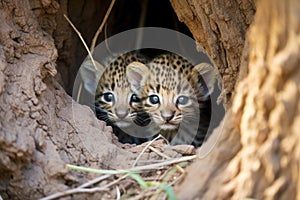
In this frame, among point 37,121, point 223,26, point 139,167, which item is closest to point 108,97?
point 223,26

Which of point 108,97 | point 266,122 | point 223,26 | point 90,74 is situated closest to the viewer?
point 266,122

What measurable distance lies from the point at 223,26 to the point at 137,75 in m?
1.37

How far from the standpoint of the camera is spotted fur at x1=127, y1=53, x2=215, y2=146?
513 cm

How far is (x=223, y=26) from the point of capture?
4.13 meters

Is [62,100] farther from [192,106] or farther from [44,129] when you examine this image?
[192,106]

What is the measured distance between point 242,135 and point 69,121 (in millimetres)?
1402

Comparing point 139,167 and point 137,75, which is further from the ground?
point 137,75

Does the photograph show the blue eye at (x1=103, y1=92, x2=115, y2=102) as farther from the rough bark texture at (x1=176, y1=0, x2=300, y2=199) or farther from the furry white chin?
the rough bark texture at (x1=176, y1=0, x2=300, y2=199)

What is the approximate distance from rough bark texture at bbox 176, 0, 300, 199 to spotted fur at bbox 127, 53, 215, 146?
2.11m

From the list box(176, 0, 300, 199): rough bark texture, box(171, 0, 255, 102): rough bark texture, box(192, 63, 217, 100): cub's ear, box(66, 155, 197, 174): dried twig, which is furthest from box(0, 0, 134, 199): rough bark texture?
box(192, 63, 217, 100): cub's ear

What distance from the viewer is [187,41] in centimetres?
582

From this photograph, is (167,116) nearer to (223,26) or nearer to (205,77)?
(205,77)

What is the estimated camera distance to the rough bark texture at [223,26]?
13.4 ft

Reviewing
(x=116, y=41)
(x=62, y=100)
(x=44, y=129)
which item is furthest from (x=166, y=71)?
(x=44, y=129)
